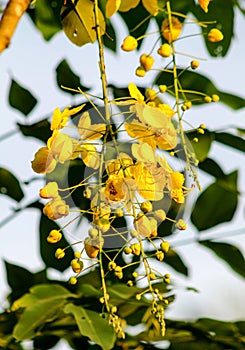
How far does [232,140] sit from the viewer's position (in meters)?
1.09

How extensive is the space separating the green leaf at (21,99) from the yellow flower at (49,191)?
0.65 meters

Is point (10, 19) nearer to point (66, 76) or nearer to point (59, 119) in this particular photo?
point (59, 119)

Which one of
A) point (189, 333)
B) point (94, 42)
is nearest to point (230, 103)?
point (189, 333)

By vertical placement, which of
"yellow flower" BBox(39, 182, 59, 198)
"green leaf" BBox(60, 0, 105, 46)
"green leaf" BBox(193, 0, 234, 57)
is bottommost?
"green leaf" BBox(193, 0, 234, 57)

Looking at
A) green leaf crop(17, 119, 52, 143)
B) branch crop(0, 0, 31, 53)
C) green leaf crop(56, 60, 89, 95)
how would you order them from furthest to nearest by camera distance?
green leaf crop(17, 119, 52, 143) < green leaf crop(56, 60, 89, 95) < branch crop(0, 0, 31, 53)

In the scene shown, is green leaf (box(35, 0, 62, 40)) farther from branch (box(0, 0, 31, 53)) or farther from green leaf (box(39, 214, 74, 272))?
branch (box(0, 0, 31, 53))

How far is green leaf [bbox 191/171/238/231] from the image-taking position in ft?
3.94

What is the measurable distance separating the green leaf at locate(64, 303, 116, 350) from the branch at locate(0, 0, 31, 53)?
1.38 feet

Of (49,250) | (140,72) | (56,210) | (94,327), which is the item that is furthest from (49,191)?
(49,250)

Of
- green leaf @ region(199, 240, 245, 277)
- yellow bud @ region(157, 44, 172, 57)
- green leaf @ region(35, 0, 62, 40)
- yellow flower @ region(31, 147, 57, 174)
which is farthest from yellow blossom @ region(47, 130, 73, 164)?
green leaf @ region(199, 240, 245, 277)

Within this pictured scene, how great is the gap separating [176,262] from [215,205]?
0.14 metres

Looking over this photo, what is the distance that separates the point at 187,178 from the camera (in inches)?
24.2

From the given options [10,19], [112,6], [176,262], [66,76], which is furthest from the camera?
[176,262]

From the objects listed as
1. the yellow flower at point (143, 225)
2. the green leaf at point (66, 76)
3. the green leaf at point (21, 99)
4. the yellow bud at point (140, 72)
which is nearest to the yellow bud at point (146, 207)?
the yellow flower at point (143, 225)
